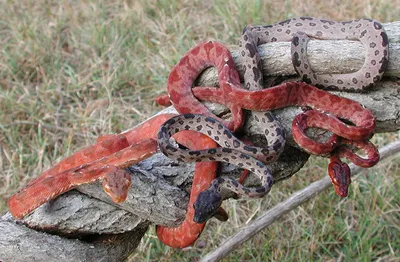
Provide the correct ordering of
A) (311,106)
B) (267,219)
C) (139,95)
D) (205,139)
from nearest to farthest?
(311,106)
(205,139)
(267,219)
(139,95)

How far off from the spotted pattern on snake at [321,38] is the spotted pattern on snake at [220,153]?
1.08 ft

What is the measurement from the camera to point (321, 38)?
3773mm

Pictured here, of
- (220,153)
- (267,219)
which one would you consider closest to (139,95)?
(267,219)

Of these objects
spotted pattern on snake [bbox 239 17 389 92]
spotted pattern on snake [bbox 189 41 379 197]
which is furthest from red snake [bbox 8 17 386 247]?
spotted pattern on snake [bbox 239 17 389 92]

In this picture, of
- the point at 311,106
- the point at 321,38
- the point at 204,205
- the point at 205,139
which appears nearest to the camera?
the point at 204,205

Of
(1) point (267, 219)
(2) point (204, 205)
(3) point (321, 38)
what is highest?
(3) point (321, 38)

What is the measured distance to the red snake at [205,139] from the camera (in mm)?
3322

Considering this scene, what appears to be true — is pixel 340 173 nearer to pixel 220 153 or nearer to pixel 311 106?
pixel 311 106

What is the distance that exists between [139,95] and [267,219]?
8.94ft

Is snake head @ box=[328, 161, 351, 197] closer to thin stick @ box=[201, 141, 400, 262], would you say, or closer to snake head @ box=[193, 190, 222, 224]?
snake head @ box=[193, 190, 222, 224]

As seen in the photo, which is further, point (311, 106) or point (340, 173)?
point (340, 173)

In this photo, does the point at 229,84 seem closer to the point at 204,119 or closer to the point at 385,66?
the point at 204,119

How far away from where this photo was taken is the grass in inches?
214

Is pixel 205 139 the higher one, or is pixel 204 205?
pixel 205 139
